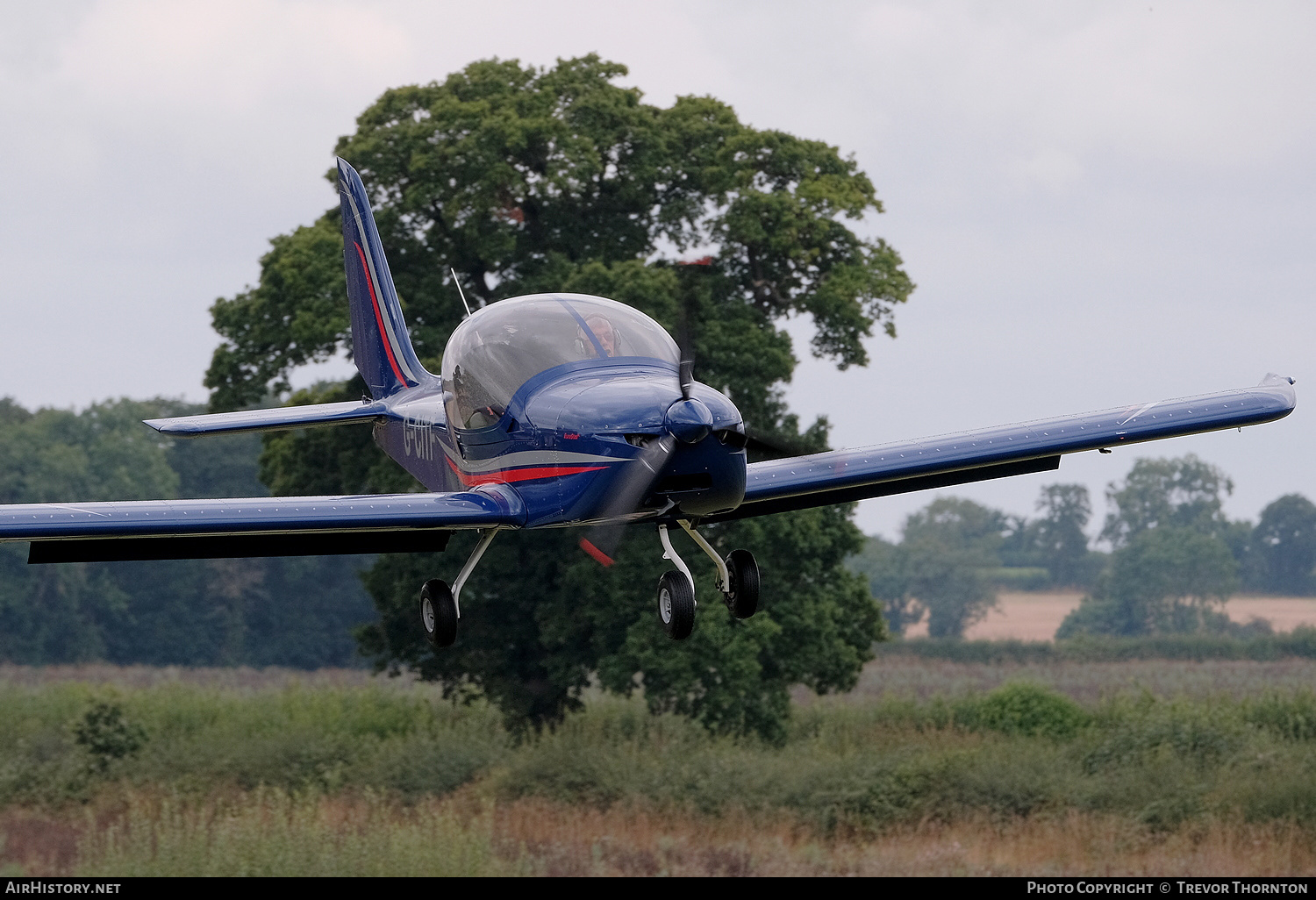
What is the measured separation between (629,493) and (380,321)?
31.9 ft

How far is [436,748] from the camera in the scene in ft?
129

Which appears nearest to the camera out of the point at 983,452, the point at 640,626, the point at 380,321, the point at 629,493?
the point at 629,493

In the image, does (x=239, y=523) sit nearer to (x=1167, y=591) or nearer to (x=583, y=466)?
(x=583, y=466)

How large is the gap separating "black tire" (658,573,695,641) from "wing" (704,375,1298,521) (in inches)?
64.4

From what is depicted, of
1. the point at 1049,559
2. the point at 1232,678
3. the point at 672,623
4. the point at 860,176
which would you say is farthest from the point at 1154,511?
the point at 672,623

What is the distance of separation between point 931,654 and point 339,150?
60109mm

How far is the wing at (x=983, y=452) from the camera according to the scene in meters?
12.6

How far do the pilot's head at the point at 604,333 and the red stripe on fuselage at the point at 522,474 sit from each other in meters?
1.15

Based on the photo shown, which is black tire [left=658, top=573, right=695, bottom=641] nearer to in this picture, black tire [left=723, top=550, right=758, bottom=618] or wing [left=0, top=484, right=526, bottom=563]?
black tire [left=723, top=550, right=758, bottom=618]

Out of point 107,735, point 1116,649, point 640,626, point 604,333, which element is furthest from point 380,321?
point 1116,649

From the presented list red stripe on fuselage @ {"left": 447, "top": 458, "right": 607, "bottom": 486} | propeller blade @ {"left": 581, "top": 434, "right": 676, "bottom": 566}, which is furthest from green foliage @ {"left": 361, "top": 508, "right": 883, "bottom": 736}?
propeller blade @ {"left": 581, "top": 434, "right": 676, "bottom": 566}

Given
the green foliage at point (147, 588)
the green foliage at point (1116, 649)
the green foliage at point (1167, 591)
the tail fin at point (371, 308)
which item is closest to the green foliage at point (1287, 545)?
the green foliage at point (1167, 591)

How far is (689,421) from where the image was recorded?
34.9 ft
